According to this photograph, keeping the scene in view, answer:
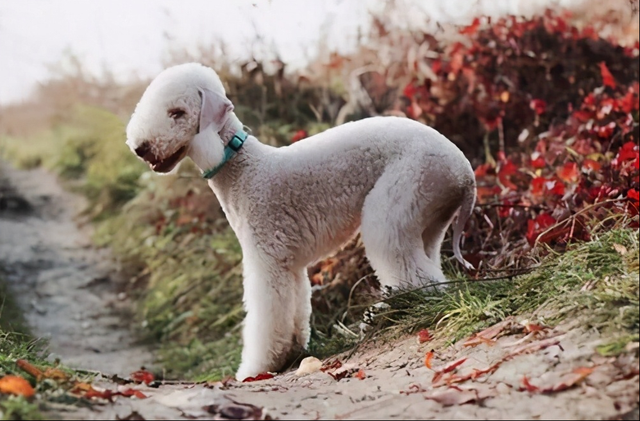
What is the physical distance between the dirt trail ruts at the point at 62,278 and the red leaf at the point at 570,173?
11.4 ft

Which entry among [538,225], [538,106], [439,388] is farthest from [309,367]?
→ [538,106]

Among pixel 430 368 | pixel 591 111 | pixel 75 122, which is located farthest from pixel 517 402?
pixel 75 122

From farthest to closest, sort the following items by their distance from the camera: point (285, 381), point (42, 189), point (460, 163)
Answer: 1. point (42, 189)
2. point (460, 163)
3. point (285, 381)

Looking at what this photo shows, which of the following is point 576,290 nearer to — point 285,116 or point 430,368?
point 430,368

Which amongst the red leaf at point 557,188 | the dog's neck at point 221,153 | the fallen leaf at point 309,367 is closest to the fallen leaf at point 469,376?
the fallen leaf at point 309,367

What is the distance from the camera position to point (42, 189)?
1005cm

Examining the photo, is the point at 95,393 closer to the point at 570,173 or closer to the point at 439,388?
the point at 439,388

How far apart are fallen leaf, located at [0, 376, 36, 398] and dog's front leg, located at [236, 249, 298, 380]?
65.6 inches

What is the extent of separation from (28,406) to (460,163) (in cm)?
256

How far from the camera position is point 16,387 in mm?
2533

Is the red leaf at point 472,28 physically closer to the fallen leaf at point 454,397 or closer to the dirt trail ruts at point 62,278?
the dirt trail ruts at point 62,278

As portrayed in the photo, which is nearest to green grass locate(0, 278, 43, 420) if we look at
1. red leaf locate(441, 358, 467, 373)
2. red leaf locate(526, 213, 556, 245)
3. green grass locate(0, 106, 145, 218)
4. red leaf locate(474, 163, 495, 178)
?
red leaf locate(441, 358, 467, 373)

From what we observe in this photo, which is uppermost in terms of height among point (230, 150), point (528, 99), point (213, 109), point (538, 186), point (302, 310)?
point (213, 109)

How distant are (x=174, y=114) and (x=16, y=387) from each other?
1822 mm
